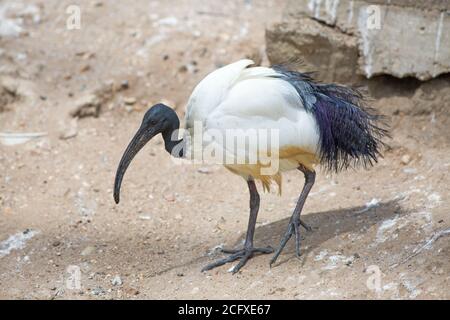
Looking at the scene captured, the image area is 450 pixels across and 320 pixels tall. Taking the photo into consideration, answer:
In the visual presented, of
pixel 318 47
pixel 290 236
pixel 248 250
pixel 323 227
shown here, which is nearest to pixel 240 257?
pixel 248 250

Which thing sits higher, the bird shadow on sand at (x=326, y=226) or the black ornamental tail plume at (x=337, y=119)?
the black ornamental tail plume at (x=337, y=119)

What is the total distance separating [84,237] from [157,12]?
3.78 metres

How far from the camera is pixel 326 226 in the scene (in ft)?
19.3

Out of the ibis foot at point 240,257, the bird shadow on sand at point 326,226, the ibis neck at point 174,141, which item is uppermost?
the ibis neck at point 174,141

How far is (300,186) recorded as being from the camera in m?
6.91

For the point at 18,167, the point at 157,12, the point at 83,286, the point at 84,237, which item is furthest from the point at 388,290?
the point at 157,12

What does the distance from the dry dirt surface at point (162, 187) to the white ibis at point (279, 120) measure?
0.43 metres

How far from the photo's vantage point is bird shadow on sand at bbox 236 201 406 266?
5613 mm

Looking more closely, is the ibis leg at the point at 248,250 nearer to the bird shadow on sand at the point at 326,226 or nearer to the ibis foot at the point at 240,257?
the ibis foot at the point at 240,257

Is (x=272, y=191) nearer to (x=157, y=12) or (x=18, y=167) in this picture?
(x=18, y=167)

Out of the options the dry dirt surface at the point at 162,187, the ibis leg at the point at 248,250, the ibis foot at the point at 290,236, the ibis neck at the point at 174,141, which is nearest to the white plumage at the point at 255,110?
the ibis neck at the point at 174,141

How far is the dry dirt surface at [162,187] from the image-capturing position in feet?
17.2

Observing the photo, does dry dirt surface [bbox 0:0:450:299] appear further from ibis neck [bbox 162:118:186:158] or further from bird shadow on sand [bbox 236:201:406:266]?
ibis neck [bbox 162:118:186:158]

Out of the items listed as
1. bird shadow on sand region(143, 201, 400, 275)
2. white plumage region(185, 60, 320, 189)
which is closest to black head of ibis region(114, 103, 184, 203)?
white plumage region(185, 60, 320, 189)
